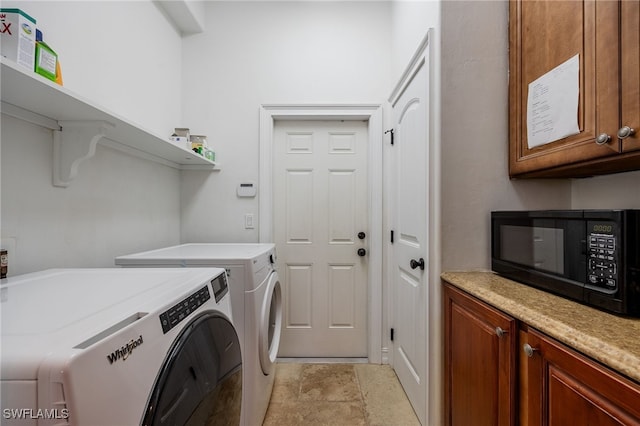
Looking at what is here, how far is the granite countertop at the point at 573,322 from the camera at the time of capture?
1.90 feet

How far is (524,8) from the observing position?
47.0 inches

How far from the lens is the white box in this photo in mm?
757

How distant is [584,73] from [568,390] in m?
0.97

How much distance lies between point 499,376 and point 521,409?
10 centimetres

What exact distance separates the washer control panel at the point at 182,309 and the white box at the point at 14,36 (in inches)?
31.0

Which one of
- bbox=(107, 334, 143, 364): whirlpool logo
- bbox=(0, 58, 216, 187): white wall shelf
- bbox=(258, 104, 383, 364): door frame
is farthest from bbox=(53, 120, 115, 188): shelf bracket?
bbox=(258, 104, 383, 364): door frame

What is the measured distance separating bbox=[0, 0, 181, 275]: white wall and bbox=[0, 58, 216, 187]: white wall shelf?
4 centimetres

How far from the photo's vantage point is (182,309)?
2.30 ft

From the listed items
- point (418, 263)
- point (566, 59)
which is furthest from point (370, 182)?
point (566, 59)

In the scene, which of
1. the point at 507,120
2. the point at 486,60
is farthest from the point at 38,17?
the point at 507,120

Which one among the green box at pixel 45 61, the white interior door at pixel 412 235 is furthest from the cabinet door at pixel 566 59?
the green box at pixel 45 61

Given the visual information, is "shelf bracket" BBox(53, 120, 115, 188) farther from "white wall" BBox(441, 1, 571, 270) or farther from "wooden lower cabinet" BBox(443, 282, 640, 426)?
"wooden lower cabinet" BBox(443, 282, 640, 426)

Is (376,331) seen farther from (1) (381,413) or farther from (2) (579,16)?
(2) (579,16)

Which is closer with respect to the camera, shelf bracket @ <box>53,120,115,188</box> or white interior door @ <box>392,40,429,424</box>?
shelf bracket @ <box>53,120,115,188</box>
